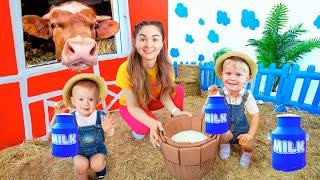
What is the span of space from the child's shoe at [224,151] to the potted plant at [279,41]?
1.81m

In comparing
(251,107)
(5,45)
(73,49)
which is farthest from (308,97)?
(5,45)

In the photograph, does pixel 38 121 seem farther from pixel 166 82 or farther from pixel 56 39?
pixel 166 82

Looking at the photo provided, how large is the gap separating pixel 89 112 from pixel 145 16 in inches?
68.7

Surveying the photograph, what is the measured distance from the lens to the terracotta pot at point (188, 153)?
2260 mm

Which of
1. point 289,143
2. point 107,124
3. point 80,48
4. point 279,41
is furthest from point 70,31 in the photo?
point 279,41

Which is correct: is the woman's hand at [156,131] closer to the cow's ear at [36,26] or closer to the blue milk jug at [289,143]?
the blue milk jug at [289,143]

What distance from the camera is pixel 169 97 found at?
2.88m

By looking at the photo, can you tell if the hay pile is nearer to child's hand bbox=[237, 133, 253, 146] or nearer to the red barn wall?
the red barn wall

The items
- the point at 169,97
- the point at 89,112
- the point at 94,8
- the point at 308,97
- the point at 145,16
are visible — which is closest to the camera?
the point at 89,112

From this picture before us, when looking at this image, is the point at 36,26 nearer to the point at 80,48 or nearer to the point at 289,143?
the point at 80,48

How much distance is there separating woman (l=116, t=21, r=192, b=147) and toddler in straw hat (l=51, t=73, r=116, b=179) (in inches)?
13.7

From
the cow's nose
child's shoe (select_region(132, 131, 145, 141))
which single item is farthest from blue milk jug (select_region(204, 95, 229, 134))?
the cow's nose

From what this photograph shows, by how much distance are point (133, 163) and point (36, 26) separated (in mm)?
1243

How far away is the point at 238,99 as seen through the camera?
2.46 meters
